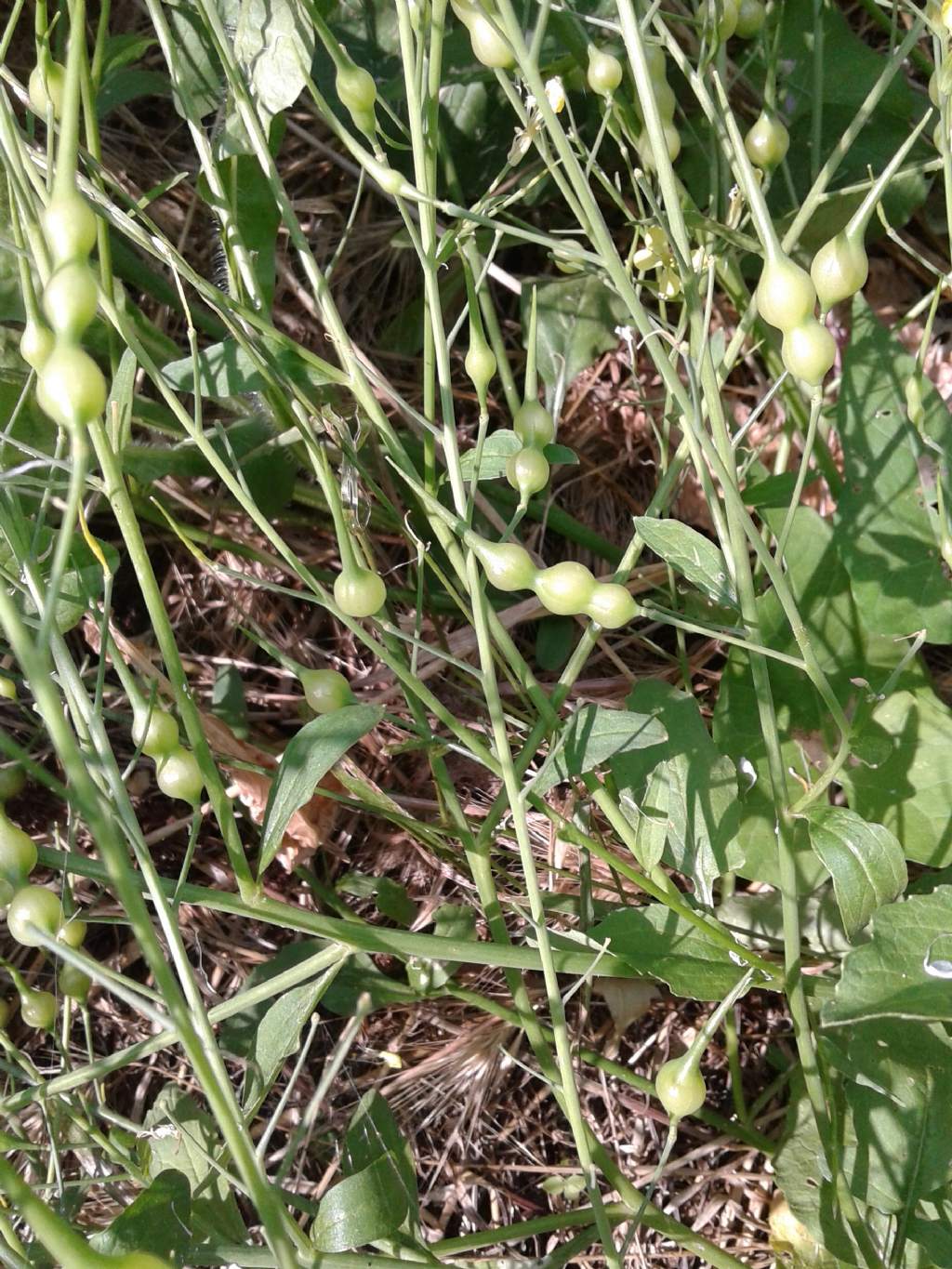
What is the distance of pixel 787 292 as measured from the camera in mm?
514

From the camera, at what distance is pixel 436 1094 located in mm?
969

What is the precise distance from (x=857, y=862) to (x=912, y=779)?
0.62ft

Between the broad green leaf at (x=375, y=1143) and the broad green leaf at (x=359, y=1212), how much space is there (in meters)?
0.04

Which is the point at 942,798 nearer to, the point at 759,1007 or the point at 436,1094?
the point at 759,1007

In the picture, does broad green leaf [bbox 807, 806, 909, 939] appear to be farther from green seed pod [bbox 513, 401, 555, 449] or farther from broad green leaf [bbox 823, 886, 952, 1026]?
green seed pod [bbox 513, 401, 555, 449]

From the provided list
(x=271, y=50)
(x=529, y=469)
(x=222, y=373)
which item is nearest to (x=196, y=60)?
(x=271, y=50)

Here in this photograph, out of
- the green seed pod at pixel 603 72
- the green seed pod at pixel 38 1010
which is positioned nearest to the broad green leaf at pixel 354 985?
the green seed pod at pixel 38 1010

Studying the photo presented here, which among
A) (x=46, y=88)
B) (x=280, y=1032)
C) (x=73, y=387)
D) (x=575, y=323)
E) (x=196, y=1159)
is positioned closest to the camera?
(x=73, y=387)

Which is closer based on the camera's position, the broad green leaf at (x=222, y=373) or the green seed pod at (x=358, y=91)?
the green seed pod at (x=358, y=91)

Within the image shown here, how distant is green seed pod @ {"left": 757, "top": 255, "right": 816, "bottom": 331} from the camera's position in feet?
1.68

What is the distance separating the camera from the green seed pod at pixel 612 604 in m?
0.55

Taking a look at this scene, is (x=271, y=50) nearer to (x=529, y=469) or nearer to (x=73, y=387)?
(x=529, y=469)

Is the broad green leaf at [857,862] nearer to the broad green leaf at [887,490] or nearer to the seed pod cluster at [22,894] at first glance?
the broad green leaf at [887,490]

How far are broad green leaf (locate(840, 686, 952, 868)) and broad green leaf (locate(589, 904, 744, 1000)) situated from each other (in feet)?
0.63
